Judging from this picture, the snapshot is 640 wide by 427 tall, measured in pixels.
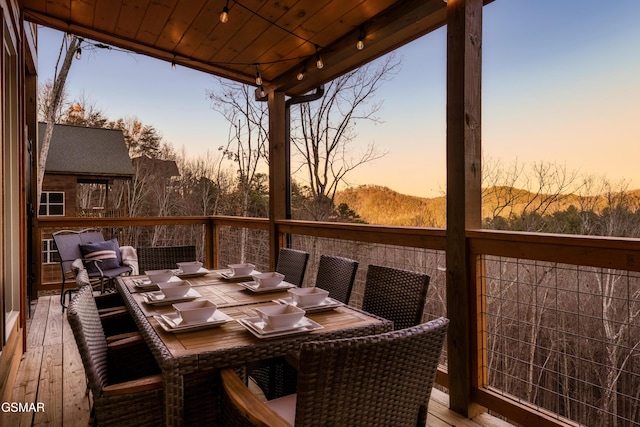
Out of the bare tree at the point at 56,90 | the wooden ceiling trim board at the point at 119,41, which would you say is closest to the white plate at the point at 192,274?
the wooden ceiling trim board at the point at 119,41

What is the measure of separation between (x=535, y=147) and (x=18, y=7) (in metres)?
4.82

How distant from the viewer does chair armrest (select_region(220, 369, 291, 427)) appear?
3.63ft

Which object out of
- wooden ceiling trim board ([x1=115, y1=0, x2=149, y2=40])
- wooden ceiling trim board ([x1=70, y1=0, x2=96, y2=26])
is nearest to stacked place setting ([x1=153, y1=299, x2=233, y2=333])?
wooden ceiling trim board ([x1=115, y1=0, x2=149, y2=40])

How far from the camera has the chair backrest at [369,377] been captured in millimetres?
938

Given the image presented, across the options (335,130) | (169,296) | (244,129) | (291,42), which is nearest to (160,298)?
(169,296)

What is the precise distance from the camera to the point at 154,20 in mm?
3324

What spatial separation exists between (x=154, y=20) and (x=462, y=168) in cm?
277

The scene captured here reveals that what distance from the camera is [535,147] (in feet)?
13.5

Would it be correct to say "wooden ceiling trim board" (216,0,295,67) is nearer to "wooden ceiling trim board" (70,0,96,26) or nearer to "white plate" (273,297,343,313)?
"wooden ceiling trim board" (70,0,96,26)

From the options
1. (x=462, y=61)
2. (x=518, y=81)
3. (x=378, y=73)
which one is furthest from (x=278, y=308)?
(x=378, y=73)

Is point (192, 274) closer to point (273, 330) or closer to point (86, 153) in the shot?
point (273, 330)

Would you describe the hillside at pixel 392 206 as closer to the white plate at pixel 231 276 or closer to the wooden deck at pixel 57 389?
the wooden deck at pixel 57 389

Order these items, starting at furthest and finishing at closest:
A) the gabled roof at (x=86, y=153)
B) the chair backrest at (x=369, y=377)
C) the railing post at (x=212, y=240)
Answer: the gabled roof at (x=86, y=153) → the railing post at (x=212, y=240) → the chair backrest at (x=369, y=377)

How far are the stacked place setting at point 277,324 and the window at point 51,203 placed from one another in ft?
30.4
